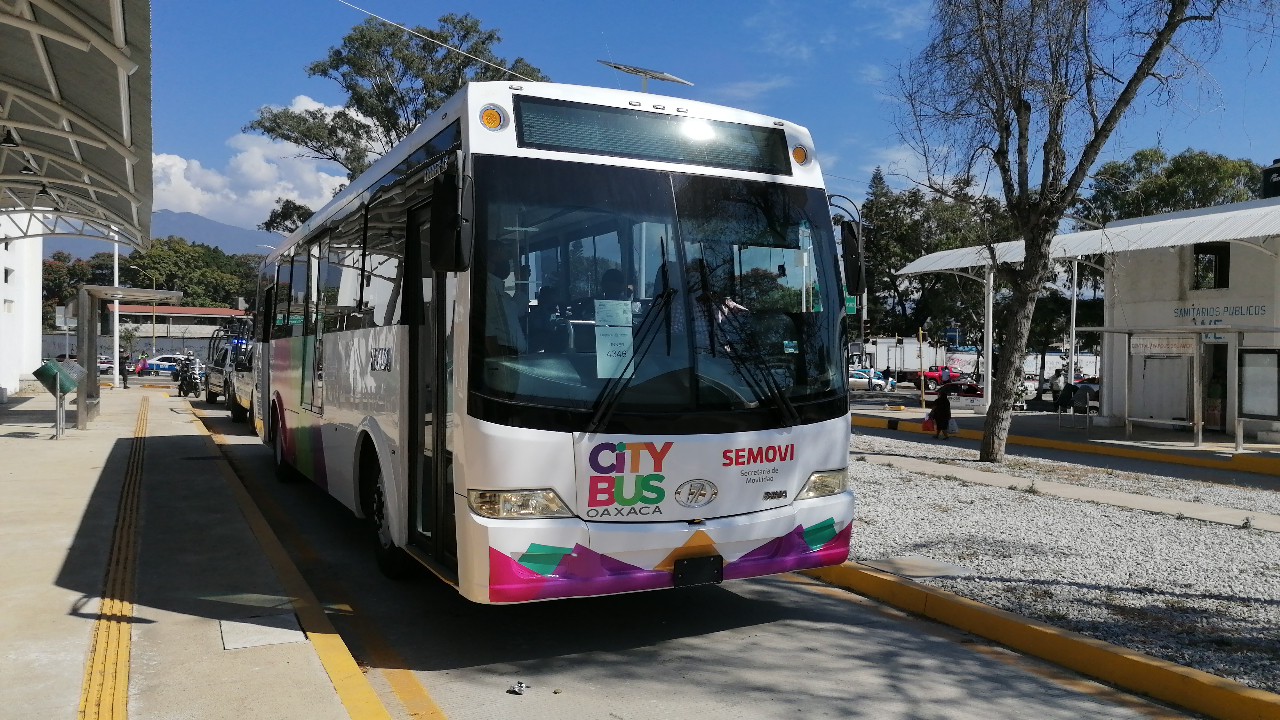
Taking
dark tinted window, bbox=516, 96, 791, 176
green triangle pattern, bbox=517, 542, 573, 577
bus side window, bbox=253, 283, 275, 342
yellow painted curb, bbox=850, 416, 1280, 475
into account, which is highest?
dark tinted window, bbox=516, 96, 791, 176

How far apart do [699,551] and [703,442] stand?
1.97ft

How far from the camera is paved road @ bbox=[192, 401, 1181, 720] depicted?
4.84m

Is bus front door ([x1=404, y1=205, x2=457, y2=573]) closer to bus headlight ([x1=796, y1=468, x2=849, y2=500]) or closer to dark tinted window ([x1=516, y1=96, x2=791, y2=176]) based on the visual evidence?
dark tinted window ([x1=516, y1=96, x2=791, y2=176])

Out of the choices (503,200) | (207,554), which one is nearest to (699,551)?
(503,200)

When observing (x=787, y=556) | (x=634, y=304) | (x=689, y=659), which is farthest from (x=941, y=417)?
(x=634, y=304)

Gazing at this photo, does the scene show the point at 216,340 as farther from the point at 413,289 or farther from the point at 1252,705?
the point at 1252,705

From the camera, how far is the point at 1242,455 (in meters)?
16.6

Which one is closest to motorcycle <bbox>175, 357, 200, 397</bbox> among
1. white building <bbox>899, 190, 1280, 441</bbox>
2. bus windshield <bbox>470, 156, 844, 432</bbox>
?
white building <bbox>899, 190, 1280, 441</bbox>

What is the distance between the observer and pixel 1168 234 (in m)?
20.2

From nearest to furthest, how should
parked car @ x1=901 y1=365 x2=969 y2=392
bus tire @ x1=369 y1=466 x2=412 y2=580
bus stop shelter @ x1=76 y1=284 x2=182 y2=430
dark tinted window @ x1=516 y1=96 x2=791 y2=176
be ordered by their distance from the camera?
1. dark tinted window @ x1=516 y1=96 x2=791 y2=176
2. bus tire @ x1=369 y1=466 x2=412 y2=580
3. bus stop shelter @ x1=76 y1=284 x2=182 y2=430
4. parked car @ x1=901 y1=365 x2=969 y2=392

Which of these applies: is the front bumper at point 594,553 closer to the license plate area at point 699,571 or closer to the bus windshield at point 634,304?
the license plate area at point 699,571

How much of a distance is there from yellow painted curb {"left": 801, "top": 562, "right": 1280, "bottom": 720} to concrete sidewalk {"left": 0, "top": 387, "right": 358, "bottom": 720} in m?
3.93

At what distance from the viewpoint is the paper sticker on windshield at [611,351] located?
5168 millimetres

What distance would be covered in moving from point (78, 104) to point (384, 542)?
9.69 metres
